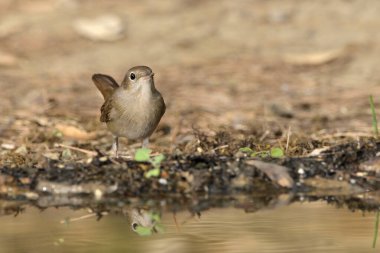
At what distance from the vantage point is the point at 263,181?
6305 mm

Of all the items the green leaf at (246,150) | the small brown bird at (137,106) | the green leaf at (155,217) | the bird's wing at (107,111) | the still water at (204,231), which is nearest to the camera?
the still water at (204,231)

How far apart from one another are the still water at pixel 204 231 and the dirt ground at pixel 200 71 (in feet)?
3.71

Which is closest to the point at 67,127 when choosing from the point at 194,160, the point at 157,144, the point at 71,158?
the point at 157,144

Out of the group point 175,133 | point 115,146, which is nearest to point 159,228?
point 115,146

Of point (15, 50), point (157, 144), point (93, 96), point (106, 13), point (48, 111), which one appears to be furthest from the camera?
point (106, 13)

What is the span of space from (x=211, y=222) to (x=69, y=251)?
97 cm

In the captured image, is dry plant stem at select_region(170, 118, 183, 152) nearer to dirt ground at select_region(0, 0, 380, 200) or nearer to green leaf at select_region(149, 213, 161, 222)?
dirt ground at select_region(0, 0, 380, 200)

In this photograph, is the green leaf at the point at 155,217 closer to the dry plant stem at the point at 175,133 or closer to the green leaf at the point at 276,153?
the green leaf at the point at 276,153

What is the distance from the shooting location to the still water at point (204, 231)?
15.4 ft

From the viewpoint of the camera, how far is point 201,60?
1202 cm

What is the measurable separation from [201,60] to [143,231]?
703 centimetres

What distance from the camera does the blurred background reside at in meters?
9.40

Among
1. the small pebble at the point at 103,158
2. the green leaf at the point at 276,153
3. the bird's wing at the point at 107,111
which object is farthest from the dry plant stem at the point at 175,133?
the small pebble at the point at 103,158

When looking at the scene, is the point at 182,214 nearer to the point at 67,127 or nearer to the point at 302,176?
the point at 302,176
